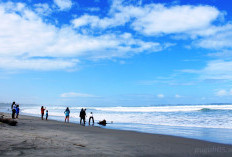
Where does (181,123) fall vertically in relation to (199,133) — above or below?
below

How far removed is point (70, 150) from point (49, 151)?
2.28ft

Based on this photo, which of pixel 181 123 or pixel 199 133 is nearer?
pixel 199 133

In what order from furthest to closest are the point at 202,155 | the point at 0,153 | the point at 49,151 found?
the point at 202,155
the point at 49,151
the point at 0,153

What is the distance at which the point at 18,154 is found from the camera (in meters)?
6.09

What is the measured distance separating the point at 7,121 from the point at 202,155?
12533 millimetres

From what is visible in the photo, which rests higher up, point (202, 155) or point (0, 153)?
point (0, 153)

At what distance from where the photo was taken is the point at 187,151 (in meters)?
8.48

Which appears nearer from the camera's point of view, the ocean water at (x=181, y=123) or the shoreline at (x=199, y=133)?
the shoreline at (x=199, y=133)

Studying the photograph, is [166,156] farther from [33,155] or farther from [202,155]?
[33,155]

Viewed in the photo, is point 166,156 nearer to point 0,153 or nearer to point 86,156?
point 86,156

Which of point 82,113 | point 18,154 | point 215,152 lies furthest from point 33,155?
point 82,113

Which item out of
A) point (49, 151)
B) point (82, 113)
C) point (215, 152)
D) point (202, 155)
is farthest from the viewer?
point (82, 113)

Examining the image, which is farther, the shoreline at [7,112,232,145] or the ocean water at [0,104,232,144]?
the ocean water at [0,104,232,144]

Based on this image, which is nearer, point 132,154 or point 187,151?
point 132,154
